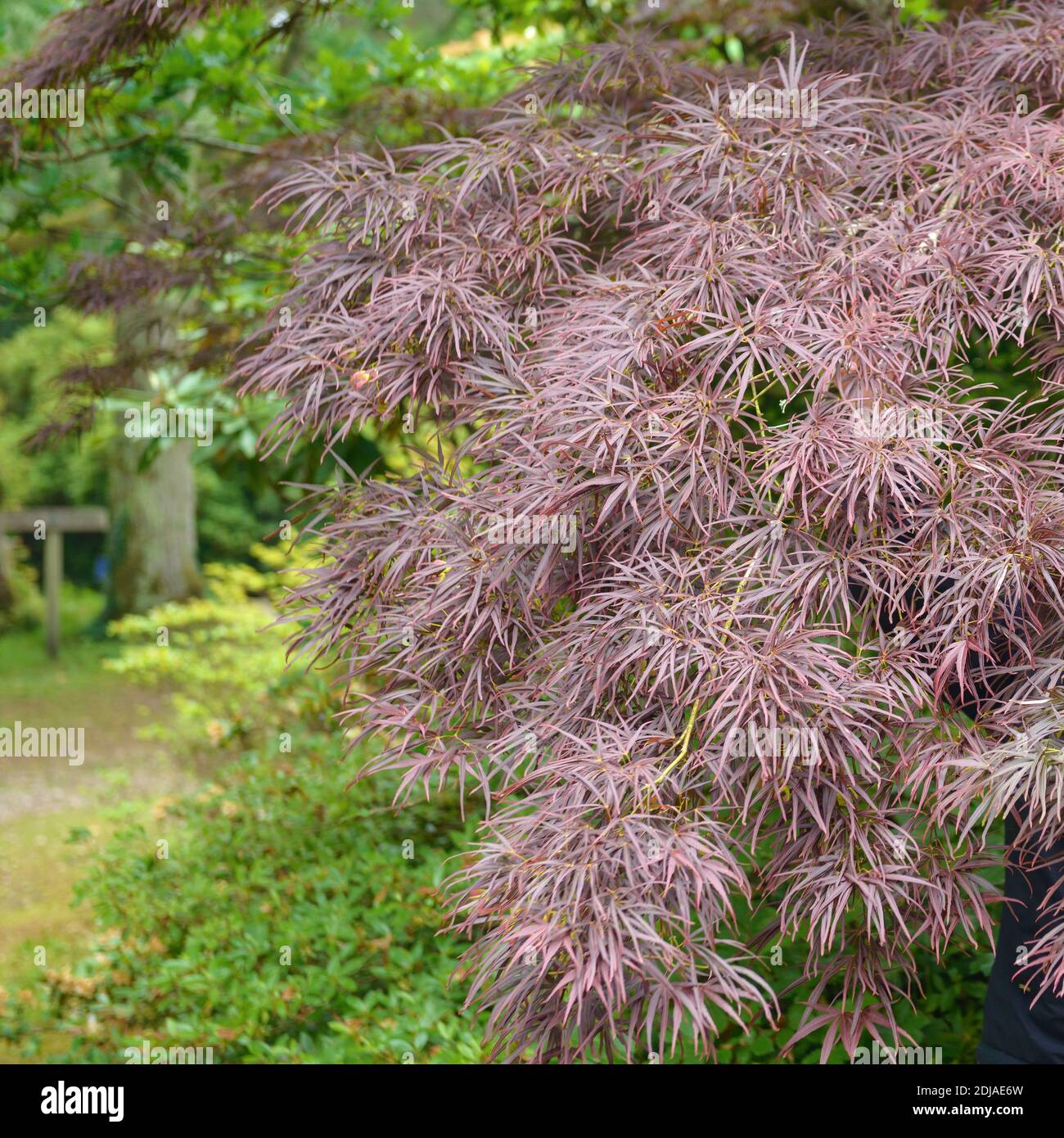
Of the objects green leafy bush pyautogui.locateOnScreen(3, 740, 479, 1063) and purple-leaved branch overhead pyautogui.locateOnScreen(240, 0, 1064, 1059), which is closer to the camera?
purple-leaved branch overhead pyautogui.locateOnScreen(240, 0, 1064, 1059)

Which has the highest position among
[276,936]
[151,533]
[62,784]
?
[151,533]

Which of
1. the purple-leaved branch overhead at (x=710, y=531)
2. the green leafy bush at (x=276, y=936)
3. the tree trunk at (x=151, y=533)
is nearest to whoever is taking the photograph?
the purple-leaved branch overhead at (x=710, y=531)

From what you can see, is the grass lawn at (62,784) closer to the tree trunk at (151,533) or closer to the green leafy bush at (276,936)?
the green leafy bush at (276,936)

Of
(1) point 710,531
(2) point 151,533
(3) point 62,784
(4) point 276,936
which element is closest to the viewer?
(1) point 710,531

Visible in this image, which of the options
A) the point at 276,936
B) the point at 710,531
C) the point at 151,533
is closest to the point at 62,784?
the point at 151,533

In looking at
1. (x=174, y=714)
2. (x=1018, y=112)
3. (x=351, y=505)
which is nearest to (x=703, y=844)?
(x=351, y=505)

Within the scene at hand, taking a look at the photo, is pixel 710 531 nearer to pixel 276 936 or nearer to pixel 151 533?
pixel 276 936

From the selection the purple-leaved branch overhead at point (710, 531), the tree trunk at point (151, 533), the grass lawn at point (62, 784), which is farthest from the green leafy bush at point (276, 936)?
the tree trunk at point (151, 533)

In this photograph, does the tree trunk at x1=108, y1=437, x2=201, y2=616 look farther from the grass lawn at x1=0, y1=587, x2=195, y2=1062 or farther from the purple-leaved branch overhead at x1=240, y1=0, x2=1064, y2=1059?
the purple-leaved branch overhead at x1=240, y1=0, x2=1064, y2=1059

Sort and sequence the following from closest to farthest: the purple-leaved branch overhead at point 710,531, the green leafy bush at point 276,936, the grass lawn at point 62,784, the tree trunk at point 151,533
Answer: the purple-leaved branch overhead at point 710,531
the green leafy bush at point 276,936
the grass lawn at point 62,784
the tree trunk at point 151,533

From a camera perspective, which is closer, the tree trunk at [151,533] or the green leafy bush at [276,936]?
the green leafy bush at [276,936]

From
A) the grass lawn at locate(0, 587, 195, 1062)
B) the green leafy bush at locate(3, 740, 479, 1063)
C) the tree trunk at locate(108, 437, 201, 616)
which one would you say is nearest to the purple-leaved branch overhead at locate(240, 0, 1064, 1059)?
the green leafy bush at locate(3, 740, 479, 1063)
